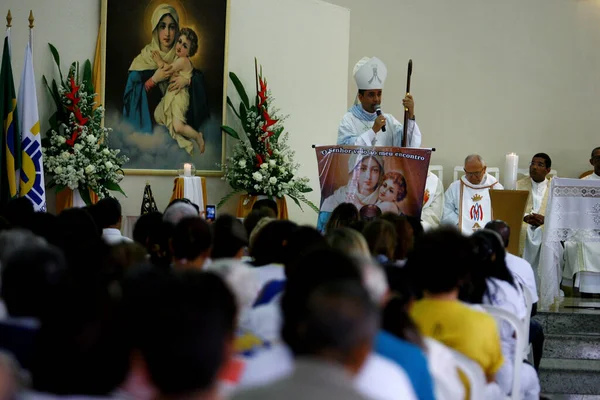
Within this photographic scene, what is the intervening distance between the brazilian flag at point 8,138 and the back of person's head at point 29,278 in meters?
4.90

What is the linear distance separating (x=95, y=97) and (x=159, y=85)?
745 millimetres

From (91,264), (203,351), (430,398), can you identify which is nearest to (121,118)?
(91,264)

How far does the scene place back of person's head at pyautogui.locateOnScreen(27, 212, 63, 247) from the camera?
402 cm

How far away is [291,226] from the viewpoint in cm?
402

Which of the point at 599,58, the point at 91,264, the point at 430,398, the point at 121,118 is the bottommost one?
the point at 430,398

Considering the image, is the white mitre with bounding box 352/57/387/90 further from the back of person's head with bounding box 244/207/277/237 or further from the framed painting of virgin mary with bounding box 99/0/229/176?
the back of person's head with bounding box 244/207/277/237

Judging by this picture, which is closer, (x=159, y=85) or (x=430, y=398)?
(x=430, y=398)

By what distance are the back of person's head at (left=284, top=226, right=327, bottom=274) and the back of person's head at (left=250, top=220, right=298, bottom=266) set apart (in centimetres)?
4

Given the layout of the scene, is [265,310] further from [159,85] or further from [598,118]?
[598,118]

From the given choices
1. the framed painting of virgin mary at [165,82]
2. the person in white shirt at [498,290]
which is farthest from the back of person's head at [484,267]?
the framed painting of virgin mary at [165,82]

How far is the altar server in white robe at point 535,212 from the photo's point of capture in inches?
330

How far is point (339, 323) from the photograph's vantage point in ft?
5.36

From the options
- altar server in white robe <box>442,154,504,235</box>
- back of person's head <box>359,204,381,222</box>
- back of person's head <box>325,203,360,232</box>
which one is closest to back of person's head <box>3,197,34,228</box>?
back of person's head <box>325,203,360,232</box>

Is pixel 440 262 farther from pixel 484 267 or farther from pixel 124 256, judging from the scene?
pixel 124 256
